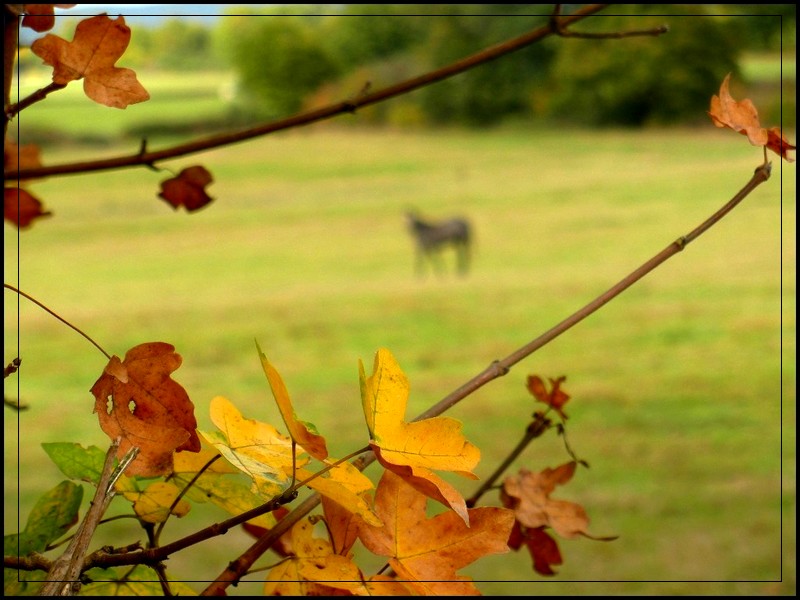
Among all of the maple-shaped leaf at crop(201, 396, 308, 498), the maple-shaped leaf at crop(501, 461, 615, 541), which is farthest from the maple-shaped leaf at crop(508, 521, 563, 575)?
the maple-shaped leaf at crop(201, 396, 308, 498)

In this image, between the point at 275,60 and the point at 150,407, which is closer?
the point at 150,407

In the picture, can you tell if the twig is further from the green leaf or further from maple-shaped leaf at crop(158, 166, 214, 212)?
maple-shaped leaf at crop(158, 166, 214, 212)

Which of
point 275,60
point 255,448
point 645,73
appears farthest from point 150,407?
point 275,60

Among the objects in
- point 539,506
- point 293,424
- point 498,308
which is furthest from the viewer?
point 498,308

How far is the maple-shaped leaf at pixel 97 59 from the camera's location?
205mm

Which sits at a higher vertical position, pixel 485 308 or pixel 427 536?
pixel 427 536

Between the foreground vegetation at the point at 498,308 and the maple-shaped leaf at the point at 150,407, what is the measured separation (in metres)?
1.19

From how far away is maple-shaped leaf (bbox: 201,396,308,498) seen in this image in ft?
0.51

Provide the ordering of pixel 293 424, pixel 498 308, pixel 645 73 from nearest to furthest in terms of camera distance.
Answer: pixel 293 424 → pixel 645 73 → pixel 498 308

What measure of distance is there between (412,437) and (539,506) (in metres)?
0.11

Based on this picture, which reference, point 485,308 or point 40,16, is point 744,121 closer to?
point 40,16

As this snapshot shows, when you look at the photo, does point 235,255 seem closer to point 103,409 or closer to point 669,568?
point 669,568

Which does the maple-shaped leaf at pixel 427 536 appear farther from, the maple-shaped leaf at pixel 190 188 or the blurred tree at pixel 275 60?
the blurred tree at pixel 275 60

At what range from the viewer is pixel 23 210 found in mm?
324
